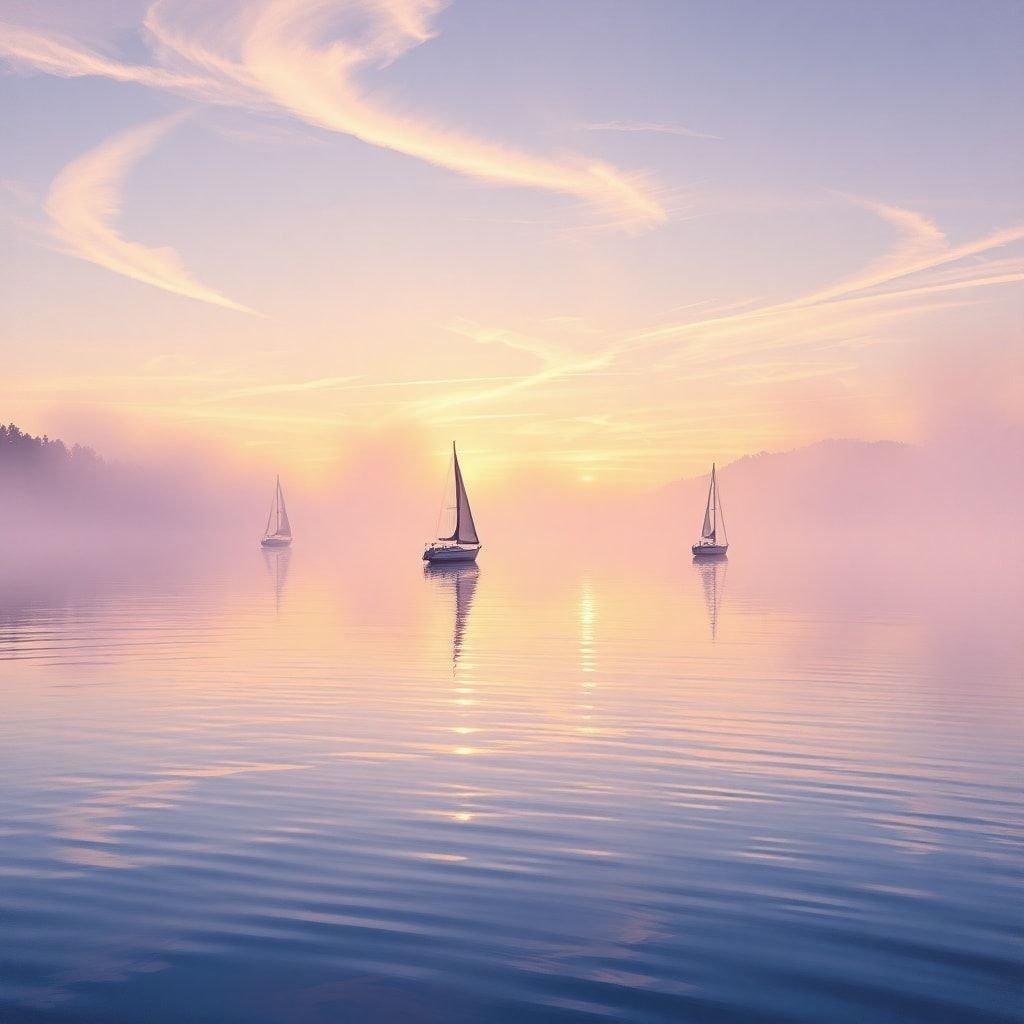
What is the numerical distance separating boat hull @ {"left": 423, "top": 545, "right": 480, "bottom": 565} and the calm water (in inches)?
3574

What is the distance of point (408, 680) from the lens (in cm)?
3731

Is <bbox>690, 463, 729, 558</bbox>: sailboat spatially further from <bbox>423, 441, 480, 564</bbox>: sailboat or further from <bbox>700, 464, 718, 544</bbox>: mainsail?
<bbox>423, 441, 480, 564</bbox>: sailboat

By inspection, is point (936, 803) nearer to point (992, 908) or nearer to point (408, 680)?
point (992, 908)

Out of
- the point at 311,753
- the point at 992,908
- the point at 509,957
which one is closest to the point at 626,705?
the point at 311,753

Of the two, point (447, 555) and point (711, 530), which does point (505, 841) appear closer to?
point (447, 555)

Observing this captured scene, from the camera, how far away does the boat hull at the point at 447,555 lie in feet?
438

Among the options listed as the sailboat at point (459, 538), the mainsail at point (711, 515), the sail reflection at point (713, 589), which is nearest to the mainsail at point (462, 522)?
the sailboat at point (459, 538)

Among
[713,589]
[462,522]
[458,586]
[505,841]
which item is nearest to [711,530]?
[462,522]

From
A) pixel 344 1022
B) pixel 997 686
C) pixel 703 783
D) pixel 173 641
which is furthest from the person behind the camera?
pixel 173 641

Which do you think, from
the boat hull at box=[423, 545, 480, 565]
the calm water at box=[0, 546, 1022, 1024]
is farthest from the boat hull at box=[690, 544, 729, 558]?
the calm water at box=[0, 546, 1022, 1024]

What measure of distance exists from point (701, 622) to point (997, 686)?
92.0 ft

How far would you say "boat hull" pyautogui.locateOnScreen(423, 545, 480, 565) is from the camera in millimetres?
133500

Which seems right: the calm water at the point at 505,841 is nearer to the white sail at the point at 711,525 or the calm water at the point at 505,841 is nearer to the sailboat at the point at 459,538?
the sailboat at the point at 459,538

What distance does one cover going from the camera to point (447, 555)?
442ft
